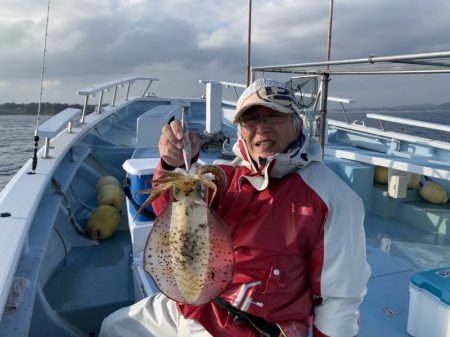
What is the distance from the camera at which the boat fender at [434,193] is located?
16.9 ft

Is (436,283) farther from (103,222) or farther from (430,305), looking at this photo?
(103,222)

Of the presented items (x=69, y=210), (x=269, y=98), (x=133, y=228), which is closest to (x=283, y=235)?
(x=269, y=98)

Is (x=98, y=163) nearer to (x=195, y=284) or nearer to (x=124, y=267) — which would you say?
(x=124, y=267)

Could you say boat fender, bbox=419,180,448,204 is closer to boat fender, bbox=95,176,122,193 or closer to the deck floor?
the deck floor

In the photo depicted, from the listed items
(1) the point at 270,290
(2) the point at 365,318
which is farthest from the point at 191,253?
(2) the point at 365,318

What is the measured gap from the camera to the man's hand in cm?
170

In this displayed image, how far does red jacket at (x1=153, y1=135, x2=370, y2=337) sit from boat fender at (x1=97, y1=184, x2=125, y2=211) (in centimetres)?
313

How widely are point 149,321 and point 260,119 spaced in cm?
134

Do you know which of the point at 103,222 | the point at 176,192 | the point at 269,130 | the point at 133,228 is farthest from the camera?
the point at 103,222

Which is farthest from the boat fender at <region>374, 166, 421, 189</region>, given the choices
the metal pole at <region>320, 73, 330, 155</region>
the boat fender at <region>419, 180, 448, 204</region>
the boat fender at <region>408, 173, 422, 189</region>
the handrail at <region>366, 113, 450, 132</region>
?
the metal pole at <region>320, 73, 330, 155</region>

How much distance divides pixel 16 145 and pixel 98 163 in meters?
5.75

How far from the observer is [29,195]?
9.51ft

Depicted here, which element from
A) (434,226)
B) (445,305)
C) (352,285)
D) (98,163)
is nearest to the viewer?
(352,285)

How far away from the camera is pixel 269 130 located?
1823mm
